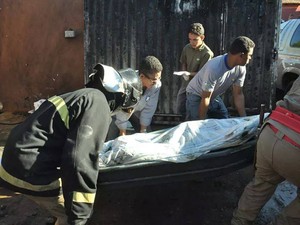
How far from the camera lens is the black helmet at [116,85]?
8.54 feet

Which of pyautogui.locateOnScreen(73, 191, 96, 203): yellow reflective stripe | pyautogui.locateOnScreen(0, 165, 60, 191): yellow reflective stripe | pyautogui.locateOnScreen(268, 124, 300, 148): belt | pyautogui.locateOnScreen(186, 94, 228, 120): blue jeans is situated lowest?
pyautogui.locateOnScreen(73, 191, 96, 203): yellow reflective stripe

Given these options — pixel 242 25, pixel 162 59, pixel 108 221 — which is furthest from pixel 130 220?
pixel 242 25

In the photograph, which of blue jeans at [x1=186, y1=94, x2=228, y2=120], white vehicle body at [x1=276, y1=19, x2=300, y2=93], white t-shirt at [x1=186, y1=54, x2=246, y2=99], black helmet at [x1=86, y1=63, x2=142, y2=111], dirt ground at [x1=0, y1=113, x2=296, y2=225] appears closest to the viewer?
black helmet at [x1=86, y1=63, x2=142, y2=111]

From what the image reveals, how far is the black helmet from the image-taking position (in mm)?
2604

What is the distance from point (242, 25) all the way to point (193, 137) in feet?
10.4

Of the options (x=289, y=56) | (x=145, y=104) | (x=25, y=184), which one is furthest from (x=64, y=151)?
(x=289, y=56)

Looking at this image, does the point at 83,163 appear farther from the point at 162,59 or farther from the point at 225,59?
the point at 162,59

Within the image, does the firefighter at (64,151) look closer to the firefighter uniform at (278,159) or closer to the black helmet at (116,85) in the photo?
the black helmet at (116,85)

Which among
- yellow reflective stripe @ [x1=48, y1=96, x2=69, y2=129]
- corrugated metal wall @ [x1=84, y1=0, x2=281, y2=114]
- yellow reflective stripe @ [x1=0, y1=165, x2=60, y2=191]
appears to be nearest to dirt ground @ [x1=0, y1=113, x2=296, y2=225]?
yellow reflective stripe @ [x1=0, y1=165, x2=60, y2=191]

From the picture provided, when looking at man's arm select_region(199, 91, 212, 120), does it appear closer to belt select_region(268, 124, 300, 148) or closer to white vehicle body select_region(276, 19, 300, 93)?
belt select_region(268, 124, 300, 148)

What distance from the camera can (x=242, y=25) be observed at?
574cm

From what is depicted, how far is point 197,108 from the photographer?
418cm

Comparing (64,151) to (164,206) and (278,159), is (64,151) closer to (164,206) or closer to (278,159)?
(278,159)

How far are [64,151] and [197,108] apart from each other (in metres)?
2.10
